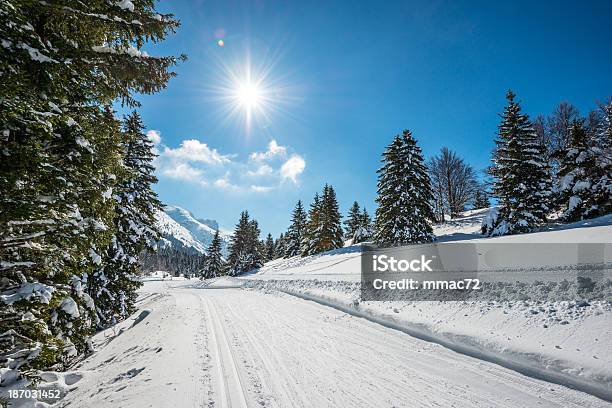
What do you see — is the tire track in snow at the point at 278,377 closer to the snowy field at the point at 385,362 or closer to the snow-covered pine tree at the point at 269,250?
the snowy field at the point at 385,362

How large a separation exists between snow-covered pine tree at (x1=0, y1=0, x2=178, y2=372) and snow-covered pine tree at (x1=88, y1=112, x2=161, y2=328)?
7.67m

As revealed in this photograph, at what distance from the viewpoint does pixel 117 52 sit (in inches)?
201

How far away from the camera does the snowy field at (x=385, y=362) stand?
4.39 meters

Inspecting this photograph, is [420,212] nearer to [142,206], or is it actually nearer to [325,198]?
[325,198]

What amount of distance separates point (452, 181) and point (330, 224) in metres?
16.3

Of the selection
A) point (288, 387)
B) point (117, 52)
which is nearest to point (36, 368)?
point (288, 387)

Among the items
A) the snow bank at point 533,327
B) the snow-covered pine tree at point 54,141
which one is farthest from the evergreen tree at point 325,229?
the snow-covered pine tree at point 54,141

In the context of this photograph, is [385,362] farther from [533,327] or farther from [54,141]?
[54,141]

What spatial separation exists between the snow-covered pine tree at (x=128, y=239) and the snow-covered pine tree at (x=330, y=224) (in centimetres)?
2471

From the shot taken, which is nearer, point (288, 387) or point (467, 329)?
point (288, 387)


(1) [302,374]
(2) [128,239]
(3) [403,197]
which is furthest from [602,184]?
(2) [128,239]

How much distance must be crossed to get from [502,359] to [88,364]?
34.3 feet

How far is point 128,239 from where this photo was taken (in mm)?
14789

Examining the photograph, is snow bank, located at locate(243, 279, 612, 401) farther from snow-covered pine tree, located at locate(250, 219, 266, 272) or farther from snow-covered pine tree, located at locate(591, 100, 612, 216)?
snow-covered pine tree, located at locate(250, 219, 266, 272)
